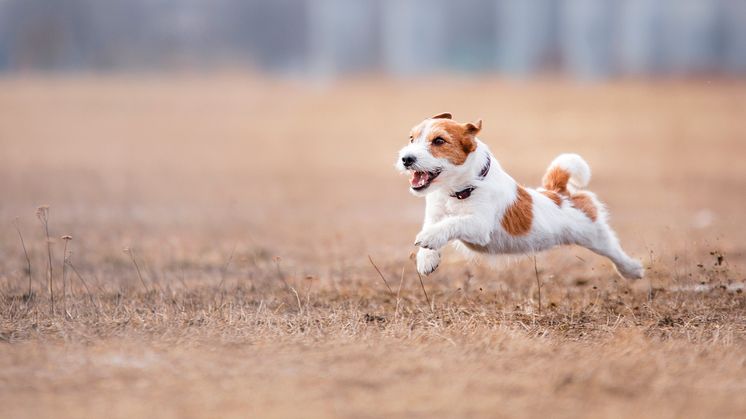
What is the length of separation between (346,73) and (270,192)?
16106 mm

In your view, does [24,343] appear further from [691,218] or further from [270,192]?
[270,192]

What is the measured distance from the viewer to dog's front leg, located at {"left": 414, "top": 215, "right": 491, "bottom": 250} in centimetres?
593

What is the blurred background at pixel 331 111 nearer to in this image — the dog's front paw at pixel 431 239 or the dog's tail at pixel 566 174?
the dog's tail at pixel 566 174

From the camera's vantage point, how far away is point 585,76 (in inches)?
1257

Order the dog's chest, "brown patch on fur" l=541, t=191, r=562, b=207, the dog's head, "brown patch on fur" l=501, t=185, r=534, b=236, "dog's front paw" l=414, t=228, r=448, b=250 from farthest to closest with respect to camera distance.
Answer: "brown patch on fur" l=541, t=191, r=562, b=207, "brown patch on fur" l=501, t=185, r=534, b=236, the dog's chest, the dog's head, "dog's front paw" l=414, t=228, r=448, b=250

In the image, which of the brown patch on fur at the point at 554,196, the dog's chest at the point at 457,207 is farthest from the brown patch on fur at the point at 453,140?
the brown patch on fur at the point at 554,196

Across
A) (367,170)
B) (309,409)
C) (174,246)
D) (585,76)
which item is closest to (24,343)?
(309,409)

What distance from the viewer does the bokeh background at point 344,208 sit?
5145 millimetres

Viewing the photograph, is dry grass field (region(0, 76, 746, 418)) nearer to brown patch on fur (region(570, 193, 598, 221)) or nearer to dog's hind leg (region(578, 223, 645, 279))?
dog's hind leg (region(578, 223, 645, 279))

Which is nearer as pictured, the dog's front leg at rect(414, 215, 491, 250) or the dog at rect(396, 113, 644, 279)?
the dog's front leg at rect(414, 215, 491, 250)

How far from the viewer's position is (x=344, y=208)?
16.8m

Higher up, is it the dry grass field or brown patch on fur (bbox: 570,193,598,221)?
brown patch on fur (bbox: 570,193,598,221)

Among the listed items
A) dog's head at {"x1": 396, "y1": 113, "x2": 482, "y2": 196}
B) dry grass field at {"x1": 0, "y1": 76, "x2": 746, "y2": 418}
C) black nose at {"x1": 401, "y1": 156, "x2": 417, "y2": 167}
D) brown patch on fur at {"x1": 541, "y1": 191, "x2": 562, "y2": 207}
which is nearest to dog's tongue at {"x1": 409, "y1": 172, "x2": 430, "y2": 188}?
dog's head at {"x1": 396, "y1": 113, "x2": 482, "y2": 196}

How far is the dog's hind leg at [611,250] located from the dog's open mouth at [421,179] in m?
1.37
